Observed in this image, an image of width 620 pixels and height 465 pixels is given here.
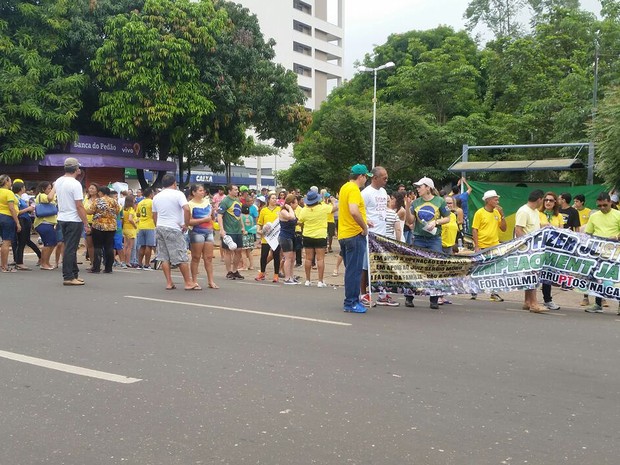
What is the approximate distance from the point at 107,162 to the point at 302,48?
53889mm

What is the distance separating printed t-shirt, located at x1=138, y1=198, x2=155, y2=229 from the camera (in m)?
14.3

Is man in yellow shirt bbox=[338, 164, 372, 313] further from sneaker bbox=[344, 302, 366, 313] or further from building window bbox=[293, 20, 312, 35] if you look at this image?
building window bbox=[293, 20, 312, 35]

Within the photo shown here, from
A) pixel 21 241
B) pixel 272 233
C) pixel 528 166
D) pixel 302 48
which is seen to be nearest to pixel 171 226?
pixel 272 233

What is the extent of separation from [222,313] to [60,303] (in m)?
2.31

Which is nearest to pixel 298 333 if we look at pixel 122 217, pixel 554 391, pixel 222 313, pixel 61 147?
pixel 222 313

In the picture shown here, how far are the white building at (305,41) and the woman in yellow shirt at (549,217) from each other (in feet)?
210

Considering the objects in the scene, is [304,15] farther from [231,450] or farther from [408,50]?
[231,450]

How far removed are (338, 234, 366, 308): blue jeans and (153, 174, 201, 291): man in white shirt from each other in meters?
2.86

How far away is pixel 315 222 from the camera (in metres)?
11.7

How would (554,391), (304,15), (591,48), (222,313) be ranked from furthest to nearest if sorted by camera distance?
(304,15)
(591,48)
(222,313)
(554,391)

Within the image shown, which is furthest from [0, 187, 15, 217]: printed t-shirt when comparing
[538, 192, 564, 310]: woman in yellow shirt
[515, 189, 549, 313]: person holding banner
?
[538, 192, 564, 310]: woman in yellow shirt

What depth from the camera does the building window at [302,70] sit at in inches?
3068

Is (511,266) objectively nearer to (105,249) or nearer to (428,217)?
(428,217)

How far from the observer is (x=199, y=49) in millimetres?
28391
